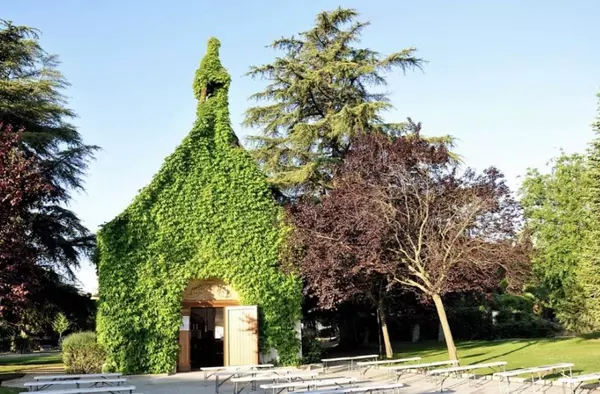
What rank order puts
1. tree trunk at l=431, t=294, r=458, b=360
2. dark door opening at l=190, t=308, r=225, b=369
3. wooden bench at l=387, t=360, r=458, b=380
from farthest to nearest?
dark door opening at l=190, t=308, r=225, b=369
tree trunk at l=431, t=294, r=458, b=360
wooden bench at l=387, t=360, r=458, b=380

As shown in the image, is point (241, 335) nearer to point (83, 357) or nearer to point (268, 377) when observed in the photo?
point (83, 357)

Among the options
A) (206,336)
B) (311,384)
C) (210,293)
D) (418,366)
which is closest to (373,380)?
(418,366)

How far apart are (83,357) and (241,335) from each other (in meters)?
5.15

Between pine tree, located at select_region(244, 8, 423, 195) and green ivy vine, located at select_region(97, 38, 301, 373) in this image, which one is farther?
pine tree, located at select_region(244, 8, 423, 195)

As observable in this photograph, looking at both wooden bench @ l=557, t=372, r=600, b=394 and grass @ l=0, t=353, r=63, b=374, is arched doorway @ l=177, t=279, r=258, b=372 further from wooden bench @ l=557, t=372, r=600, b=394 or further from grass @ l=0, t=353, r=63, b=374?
wooden bench @ l=557, t=372, r=600, b=394

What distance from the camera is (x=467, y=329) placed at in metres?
34.4

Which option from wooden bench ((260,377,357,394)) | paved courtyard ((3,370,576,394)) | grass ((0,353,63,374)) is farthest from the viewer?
grass ((0,353,63,374))

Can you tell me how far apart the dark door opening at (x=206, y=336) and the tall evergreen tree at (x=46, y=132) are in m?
6.21

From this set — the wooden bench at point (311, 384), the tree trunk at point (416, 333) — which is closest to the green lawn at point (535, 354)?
the wooden bench at point (311, 384)

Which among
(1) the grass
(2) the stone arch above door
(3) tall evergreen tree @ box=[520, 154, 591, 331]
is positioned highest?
(3) tall evergreen tree @ box=[520, 154, 591, 331]

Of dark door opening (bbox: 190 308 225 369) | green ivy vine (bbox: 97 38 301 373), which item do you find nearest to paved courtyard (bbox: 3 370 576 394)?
green ivy vine (bbox: 97 38 301 373)

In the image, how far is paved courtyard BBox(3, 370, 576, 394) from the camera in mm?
13094

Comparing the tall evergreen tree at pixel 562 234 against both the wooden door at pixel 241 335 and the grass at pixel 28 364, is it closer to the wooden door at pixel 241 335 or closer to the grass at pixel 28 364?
the wooden door at pixel 241 335

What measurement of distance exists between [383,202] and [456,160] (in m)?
8.16
